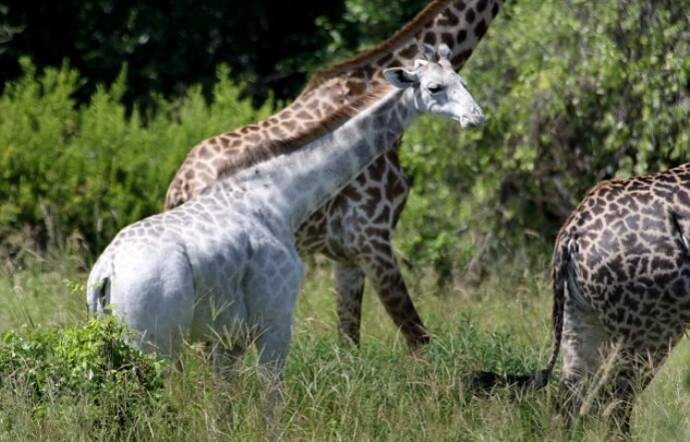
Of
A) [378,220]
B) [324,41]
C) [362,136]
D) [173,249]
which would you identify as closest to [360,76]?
[378,220]

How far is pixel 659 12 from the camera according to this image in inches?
423

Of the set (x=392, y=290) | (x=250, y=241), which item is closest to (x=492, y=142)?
(x=392, y=290)

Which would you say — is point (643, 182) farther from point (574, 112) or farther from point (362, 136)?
point (574, 112)

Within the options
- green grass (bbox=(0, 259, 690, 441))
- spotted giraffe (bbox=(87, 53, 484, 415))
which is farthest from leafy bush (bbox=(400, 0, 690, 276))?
spotted giraffe (bbox=(87, 53, 484, 415))

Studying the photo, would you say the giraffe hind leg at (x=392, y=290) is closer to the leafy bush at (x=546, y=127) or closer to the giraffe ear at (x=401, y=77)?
the giraffe ear at (x=401, y=77)

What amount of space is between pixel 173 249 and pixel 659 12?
502 cm

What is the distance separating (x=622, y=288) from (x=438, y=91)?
1.27 m

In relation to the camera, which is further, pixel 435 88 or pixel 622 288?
pixel 435 88

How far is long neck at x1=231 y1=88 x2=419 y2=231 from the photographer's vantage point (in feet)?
24.7

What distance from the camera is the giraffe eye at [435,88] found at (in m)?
7.73

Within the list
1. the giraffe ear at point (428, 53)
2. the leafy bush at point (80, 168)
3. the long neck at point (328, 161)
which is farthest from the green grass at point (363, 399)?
the leafy bush at point (80, 168)

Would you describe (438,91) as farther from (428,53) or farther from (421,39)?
(421,39)

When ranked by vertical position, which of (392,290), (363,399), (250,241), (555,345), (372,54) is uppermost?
(372,54)

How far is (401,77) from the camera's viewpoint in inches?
305
